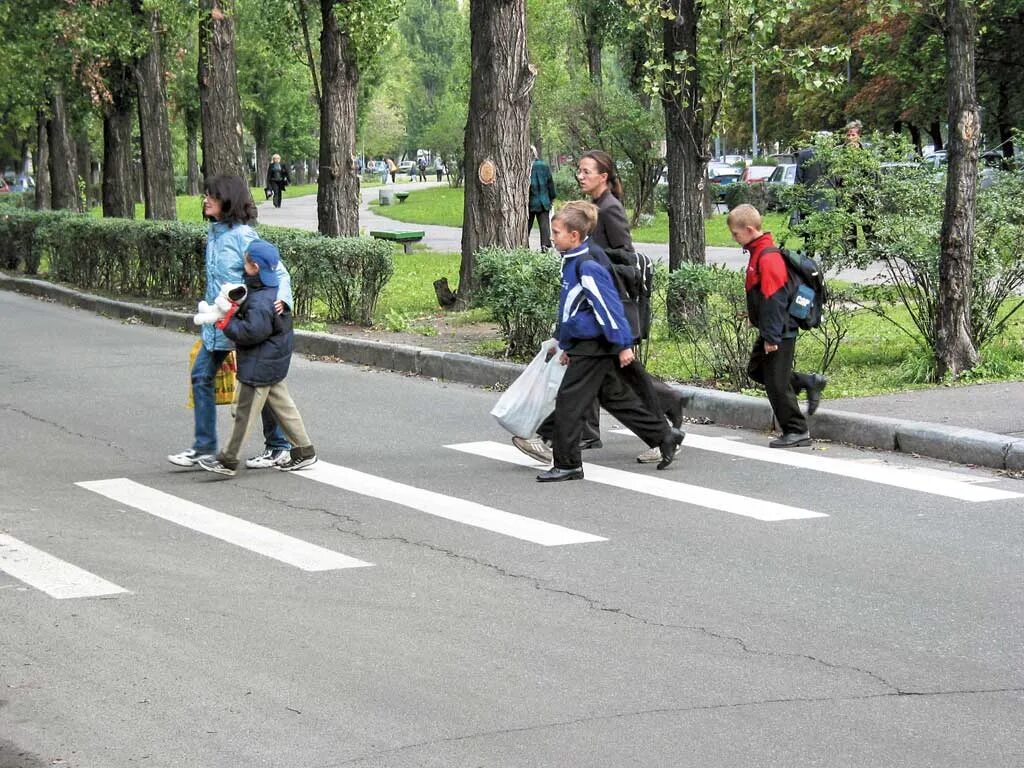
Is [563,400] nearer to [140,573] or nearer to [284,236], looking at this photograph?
[140,573]

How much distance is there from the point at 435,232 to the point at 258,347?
95.9ft

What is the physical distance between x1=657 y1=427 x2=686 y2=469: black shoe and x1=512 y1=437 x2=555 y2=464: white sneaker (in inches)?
26.8

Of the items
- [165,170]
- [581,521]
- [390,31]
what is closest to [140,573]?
[581,521]

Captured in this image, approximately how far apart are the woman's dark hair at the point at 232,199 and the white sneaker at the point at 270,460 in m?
1.50

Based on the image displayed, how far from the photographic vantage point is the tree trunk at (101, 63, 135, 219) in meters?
32.3

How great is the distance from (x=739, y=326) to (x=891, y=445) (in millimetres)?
2079

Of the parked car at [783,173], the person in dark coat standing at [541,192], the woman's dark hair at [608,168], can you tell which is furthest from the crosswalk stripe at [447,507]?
the parked car at [783,173]

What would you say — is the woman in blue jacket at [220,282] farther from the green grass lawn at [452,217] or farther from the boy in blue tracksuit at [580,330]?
the green grass lawn at [452,217]

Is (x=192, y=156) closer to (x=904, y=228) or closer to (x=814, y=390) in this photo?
(x=904, y=228)

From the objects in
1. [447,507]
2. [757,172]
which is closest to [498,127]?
[447,507]

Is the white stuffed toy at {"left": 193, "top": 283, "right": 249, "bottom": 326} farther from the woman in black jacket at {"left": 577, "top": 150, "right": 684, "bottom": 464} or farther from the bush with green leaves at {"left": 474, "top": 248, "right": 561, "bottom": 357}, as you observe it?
the bush with green leaves at {"left": 474, "top": 248, "right": 561, "bottom": 357}

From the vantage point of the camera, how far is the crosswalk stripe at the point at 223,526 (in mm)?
7270

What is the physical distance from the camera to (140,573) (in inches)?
277

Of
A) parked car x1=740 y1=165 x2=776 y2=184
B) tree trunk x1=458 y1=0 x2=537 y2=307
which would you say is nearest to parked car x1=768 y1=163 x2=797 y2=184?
parked car x1=740 y1=165 x2=776 y2=184
